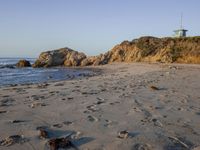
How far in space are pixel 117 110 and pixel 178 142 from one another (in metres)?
2.23

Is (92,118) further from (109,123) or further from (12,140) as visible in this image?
(12,140)

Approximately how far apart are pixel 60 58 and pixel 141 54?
57.3ft

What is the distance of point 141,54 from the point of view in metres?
46.9

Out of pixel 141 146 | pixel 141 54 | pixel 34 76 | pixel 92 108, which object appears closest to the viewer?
pixel 141 146

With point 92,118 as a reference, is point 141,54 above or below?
above

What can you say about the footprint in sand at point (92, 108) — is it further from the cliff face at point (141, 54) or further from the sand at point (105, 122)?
the cliff face at point (141, 54)

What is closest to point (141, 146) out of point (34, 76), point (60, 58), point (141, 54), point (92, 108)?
point (92, 108)

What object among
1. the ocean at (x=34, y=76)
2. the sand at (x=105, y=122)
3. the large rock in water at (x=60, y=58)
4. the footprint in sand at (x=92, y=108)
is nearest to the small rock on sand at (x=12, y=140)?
the sand at (x=105, y=122)

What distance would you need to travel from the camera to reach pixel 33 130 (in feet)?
14.8

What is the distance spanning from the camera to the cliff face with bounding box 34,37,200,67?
41281 mm

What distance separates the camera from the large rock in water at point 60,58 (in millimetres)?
53406

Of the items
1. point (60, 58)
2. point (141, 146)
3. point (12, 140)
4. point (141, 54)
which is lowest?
point (60, 58)

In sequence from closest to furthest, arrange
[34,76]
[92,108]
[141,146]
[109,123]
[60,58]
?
[141,146] → [109,123] → [92,108] → [34,76] → [60,58]

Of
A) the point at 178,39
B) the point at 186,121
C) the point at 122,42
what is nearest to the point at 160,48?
the point at 178,39
